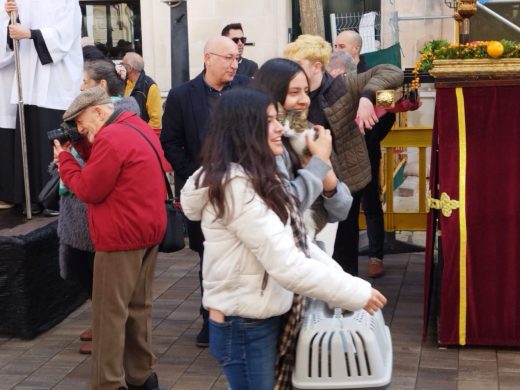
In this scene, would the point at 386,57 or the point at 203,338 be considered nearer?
the point at 203,338

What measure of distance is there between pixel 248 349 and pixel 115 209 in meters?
1.47

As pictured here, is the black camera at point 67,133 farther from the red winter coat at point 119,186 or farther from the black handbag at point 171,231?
the black handbag at point 171,231

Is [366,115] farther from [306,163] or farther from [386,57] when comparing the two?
[386,57]

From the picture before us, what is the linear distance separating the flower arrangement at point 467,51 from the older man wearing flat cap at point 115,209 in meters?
1.65

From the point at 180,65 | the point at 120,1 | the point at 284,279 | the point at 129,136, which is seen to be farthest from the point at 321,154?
the point at 120,1

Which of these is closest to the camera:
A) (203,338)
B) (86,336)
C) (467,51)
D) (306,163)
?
(306,163)

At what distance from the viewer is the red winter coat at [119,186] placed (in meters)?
4.50

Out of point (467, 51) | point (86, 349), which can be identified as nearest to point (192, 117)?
point (86, 349)

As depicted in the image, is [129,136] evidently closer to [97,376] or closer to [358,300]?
[97,376]

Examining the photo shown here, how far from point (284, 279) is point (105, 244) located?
162 cm

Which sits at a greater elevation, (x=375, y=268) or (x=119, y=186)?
(x=119, y=186)

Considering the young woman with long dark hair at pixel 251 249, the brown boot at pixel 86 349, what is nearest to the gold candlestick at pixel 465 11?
the young woman with long dark hair at pixel 251 249

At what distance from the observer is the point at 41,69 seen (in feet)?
21.7

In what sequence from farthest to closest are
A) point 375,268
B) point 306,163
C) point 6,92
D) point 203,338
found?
point 375,268 < point 6,92 < point 203,338 < point 306,163
